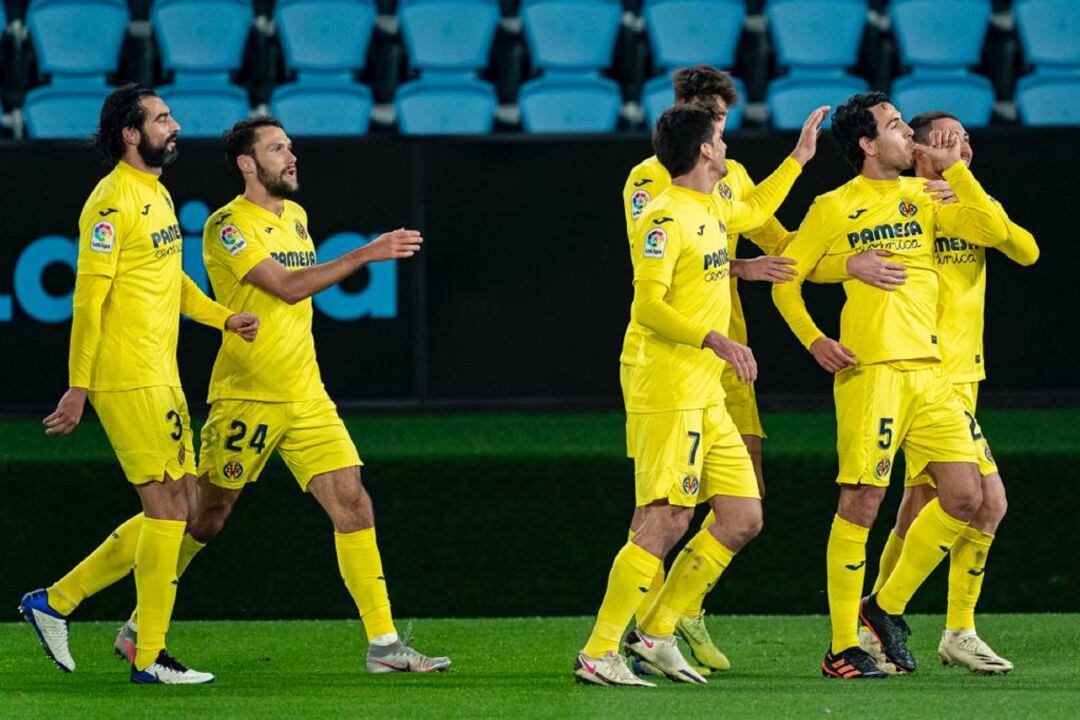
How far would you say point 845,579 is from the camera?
20.8 ft

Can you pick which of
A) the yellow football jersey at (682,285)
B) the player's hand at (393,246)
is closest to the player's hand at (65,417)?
the player's hand at (393,246)

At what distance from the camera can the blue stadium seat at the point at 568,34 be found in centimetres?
1136

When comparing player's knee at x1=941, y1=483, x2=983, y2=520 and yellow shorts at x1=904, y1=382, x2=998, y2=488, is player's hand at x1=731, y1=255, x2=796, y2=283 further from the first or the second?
player's knee at x1=941, y1=483, x2=983, y2=520

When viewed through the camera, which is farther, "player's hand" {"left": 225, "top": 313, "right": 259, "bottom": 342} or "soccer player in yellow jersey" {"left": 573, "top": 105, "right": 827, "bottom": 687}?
"player's hand" {"left": 225, "top": 313, "right": 259, "bottom": 342}

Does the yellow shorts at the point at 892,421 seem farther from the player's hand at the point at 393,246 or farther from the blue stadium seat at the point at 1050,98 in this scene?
the blue stadium seat at the point at 1050,98

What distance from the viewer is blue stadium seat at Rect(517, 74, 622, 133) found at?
11039 mm

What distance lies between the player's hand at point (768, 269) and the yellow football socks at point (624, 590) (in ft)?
3.37

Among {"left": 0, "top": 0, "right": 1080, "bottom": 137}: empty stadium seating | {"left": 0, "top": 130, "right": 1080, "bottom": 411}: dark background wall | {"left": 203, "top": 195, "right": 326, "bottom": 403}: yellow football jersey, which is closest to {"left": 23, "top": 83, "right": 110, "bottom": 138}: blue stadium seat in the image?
{"left": 0, "top": 0, "right": 1080, "bottom": 137}: empty stadium seating

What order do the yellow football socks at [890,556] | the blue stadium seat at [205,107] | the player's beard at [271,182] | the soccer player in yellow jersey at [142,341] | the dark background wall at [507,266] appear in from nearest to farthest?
1. the soccer player in yellow jersey at [142,341]
2. the player's beard at [271,182]
3. the yellow football socks at [890,556]
4. the dark background wall at [507,266]
5. the blue stadium seat at [205,107]

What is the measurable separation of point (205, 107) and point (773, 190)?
511cm

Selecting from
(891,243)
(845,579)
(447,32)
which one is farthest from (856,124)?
(447,32)

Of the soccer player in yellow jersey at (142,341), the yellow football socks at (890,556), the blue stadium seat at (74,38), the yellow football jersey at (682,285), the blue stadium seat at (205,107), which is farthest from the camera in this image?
the blue stadium seat at (74,38)

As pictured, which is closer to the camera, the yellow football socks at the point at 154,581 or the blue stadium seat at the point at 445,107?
the yellow football socks at the point at 154,581

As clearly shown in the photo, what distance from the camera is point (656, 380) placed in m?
6.02
